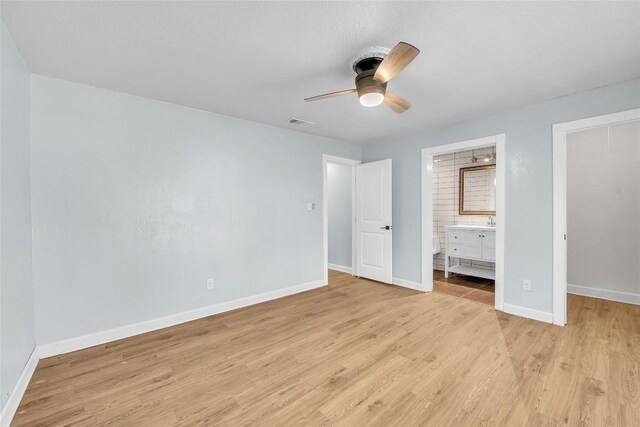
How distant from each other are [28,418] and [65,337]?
35.5 inches

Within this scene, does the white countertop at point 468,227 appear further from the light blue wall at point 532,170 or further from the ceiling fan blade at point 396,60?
the ceiling fan blade at point 396,60

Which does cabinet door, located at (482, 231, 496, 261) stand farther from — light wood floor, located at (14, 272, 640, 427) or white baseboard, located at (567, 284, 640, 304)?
light wood floor, located at (14, 272, 640, 427)

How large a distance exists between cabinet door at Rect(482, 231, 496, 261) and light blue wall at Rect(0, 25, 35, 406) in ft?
17.3

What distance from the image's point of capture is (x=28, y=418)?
1.68 metres

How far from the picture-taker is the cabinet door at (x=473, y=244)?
4.52 m

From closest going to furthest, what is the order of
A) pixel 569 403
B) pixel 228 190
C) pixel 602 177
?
pixel 569 403, pixel 228 190, pixel 602 177

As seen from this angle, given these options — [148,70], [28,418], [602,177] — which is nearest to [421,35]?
[148,70]

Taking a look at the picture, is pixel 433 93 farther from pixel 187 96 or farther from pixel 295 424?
pixel 295 424

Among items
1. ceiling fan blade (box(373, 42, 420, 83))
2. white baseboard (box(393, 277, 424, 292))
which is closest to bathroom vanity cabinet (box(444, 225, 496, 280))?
white baseboard (box(393, 277, 424, 292))

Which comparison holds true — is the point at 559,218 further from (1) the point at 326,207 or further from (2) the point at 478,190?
(1) the point at 326,207

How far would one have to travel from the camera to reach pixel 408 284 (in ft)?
14.1

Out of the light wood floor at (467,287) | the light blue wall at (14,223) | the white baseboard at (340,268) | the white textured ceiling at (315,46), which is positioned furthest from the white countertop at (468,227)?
the light blue wall at (14,223)

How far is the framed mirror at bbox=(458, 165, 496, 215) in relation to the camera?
4.80 metres

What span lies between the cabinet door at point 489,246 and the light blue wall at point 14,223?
5274 mm
